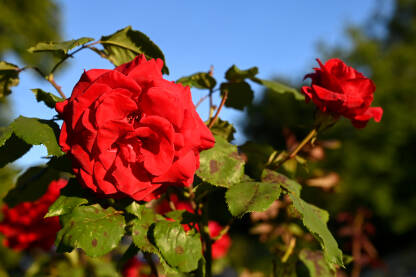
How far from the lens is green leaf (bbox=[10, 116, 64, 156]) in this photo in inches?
21.2

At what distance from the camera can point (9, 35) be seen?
10648 millimetres

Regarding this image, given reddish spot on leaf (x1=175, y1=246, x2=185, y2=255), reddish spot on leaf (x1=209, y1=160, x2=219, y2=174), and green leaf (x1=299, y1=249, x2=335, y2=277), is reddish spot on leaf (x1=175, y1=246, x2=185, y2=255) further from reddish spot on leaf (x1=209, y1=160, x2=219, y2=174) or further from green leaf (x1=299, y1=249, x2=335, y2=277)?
green leaf (x1=299, y1=249, x2=335, y2=277)

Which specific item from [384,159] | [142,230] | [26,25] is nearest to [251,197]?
[142,230]

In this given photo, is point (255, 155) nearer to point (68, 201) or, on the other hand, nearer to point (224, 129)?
point (224, 129)

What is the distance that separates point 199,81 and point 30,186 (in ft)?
1.48

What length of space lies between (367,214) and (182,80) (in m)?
1.69

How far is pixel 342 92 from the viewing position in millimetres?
705

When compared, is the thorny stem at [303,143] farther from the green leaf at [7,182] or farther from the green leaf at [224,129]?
the green leaf at [7,182]

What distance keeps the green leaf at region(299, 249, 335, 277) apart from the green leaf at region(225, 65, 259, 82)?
0.42 meters

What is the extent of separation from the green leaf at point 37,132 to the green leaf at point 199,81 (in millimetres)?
319

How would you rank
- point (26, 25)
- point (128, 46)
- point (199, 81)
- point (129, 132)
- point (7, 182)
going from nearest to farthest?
point (129, 132) → point (128, 46) → point (199, 81) → point (7, 182) → point (26, 25)

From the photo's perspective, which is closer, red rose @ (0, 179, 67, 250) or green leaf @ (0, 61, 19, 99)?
green leaf @ (0, 61, 19, 99)

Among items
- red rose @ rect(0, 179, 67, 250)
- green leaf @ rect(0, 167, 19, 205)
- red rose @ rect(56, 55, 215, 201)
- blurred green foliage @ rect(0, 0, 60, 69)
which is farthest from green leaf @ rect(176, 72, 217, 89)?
blurred green foliage @ rect(0, 0, 60, 69)

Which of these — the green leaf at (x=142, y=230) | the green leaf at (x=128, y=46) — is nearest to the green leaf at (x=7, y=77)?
the green leaf at (x=128, y=46)
